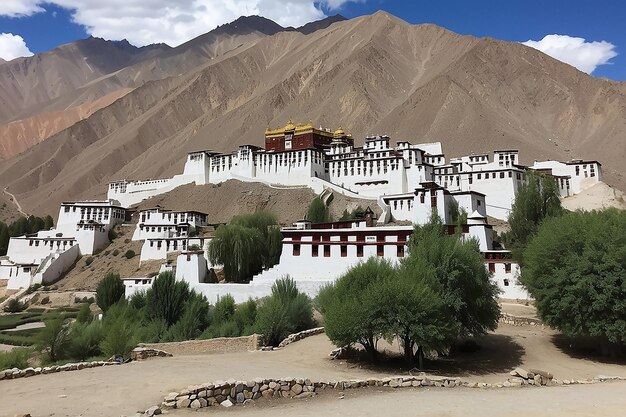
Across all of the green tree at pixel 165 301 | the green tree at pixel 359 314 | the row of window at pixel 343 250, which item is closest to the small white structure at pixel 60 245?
the green tree at pixel 165 301

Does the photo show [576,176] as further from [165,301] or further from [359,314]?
[359,314]

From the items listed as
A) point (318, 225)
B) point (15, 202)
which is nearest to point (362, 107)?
point (15, 202)

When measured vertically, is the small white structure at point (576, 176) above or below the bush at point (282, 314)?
above

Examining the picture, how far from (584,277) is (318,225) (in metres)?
22.3

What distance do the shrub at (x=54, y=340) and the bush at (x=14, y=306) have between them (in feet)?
91.1

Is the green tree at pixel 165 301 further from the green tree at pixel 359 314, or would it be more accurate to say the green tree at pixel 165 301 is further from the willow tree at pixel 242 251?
the green tree at pixel 359 314

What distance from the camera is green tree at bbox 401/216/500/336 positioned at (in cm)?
2322

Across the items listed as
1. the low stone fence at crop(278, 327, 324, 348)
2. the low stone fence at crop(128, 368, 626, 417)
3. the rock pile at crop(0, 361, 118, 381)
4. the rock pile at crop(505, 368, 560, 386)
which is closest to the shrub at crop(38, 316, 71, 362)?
the rock pile at crop(0, 361, 118, 381)

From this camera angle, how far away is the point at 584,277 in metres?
23.8

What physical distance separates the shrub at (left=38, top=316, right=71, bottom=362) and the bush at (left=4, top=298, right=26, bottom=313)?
91.1 ft

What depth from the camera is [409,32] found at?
552 feet

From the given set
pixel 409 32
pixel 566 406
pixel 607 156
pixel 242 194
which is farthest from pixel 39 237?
pixel 409 32

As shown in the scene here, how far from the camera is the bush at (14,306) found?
155 feet

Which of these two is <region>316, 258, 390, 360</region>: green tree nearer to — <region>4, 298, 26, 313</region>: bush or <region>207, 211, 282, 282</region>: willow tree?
<region>207, 211, 282, 282</region>: willow tree
